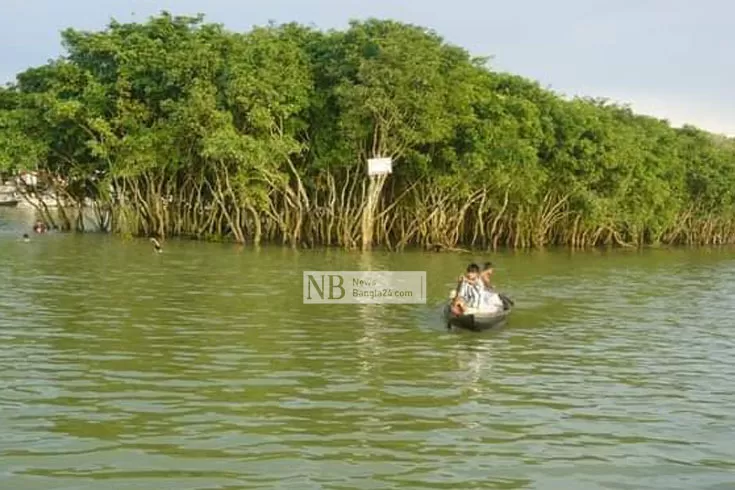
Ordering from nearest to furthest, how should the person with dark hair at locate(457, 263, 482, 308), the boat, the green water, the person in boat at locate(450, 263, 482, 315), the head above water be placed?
1. the green water
2. the boat
3. the person in boat at locate(450, 263, 482, 315)
4. the person with dark hair at locate(457, 263, 482, 308)
5. the head above water

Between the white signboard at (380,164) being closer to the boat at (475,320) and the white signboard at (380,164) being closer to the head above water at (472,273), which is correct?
the head above water at (472,273)

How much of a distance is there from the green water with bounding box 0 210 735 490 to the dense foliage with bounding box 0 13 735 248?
14.1 metres

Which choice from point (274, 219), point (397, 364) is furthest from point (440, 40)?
point (397, 364)

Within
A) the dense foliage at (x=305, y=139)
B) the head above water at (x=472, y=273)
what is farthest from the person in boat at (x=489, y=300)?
the dense foliage at (x=305, y=139)

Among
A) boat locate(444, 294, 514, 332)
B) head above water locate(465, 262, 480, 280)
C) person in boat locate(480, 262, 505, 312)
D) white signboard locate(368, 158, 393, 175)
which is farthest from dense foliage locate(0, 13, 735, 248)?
boat locate(444, 294, 514, 332)

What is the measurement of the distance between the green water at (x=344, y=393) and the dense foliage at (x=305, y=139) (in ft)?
46.2

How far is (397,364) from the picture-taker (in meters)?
12.2

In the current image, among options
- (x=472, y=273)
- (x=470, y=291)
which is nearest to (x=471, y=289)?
(x=470, y=291)

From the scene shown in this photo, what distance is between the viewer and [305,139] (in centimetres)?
3688

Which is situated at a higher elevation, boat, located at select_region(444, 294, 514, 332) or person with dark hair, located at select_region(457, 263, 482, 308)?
person with dark hair, located at select_region(457, 263, 482, 308)

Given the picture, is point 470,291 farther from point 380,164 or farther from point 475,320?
point 380,164

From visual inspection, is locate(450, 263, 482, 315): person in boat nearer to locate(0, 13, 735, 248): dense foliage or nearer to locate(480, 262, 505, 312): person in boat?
locate(480, 262, 505, 312): person in boat

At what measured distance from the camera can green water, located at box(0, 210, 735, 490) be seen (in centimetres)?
757

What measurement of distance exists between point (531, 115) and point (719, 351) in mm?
24143
